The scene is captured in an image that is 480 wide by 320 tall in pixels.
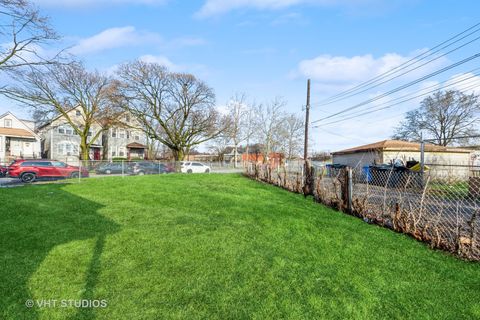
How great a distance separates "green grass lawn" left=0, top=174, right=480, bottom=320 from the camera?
2488 mm

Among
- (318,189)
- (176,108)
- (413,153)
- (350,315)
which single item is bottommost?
(350,315)

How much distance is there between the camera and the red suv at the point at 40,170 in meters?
15.0

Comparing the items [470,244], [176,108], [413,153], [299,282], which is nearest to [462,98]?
[413,153]

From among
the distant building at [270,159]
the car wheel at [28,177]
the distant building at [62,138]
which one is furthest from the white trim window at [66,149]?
the distant building at [270,159]

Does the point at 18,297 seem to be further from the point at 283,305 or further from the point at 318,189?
the point at 318,189

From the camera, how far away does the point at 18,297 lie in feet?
8.45

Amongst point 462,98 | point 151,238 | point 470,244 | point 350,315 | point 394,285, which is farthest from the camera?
point 462,98

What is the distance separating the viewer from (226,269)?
10.8 ft

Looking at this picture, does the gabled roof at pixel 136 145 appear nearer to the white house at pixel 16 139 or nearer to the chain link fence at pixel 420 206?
the white house at pixel 16 139

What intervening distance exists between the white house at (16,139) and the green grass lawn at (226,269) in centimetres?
3438

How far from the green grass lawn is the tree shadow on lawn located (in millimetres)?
18

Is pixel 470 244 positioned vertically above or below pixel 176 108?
below

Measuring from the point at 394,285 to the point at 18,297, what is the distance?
13.0 feet

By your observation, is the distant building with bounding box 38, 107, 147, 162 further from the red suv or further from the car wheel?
the car wheel
